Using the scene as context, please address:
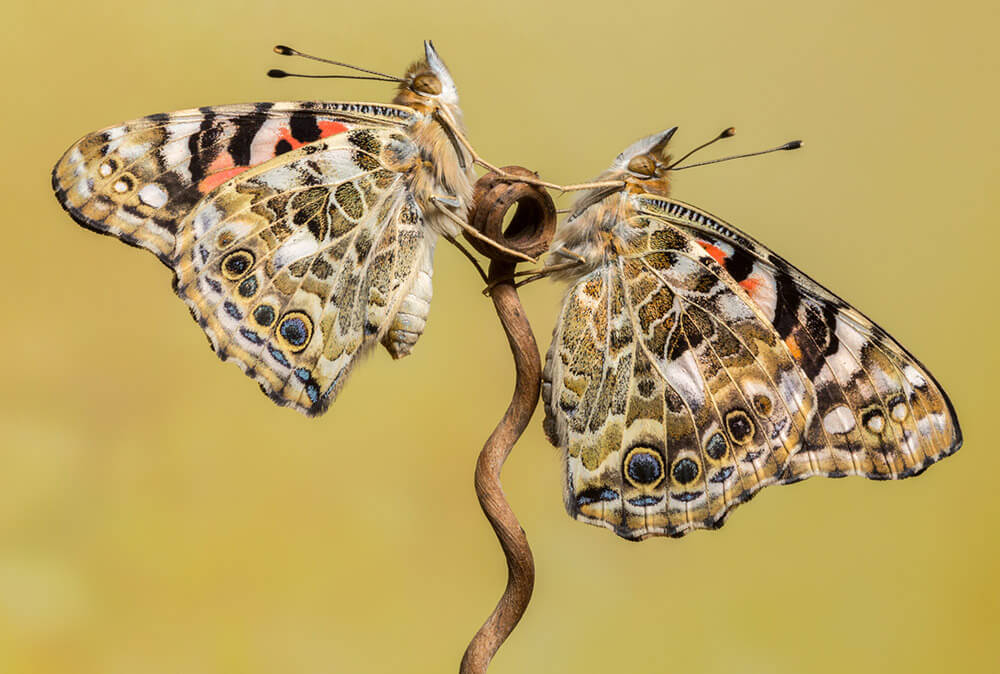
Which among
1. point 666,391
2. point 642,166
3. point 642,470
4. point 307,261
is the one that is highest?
point 642,166

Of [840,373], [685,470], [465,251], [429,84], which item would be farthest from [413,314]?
[840,373]

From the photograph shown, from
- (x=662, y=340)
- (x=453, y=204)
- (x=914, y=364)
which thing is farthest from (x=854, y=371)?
(x=453, y=204)

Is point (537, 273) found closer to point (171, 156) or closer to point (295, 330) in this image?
point (295, 330)

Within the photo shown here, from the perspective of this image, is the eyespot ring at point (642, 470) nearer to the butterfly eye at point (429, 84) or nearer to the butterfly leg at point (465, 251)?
the butterfly leg at point (465, 251)

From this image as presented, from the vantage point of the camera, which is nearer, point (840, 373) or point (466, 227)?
point (466, 227)

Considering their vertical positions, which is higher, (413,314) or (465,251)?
(465,251)

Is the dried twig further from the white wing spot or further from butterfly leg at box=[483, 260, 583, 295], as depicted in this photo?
the white wing spot
